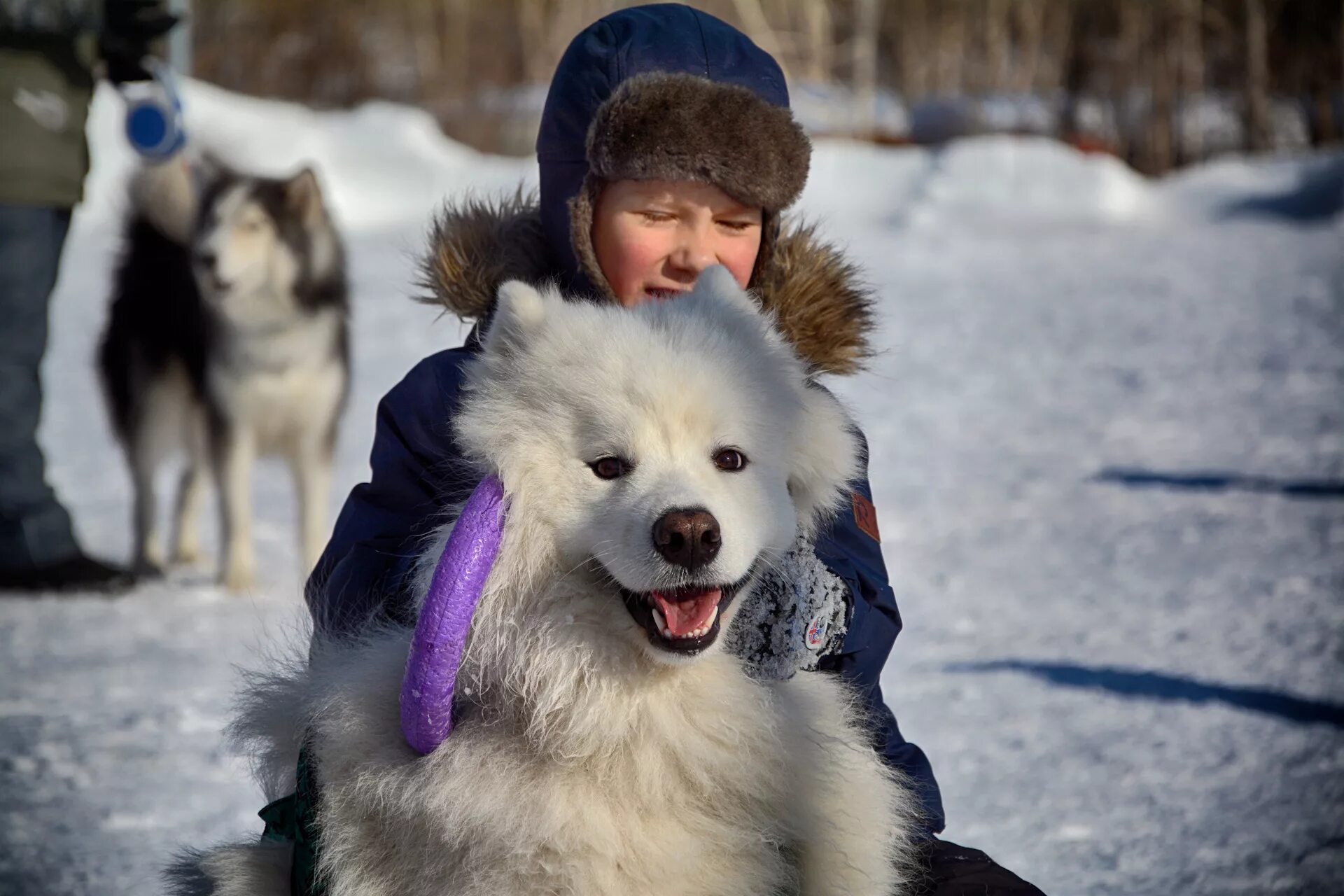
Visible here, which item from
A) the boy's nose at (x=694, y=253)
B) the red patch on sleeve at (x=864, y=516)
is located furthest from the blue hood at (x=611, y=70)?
the red patch on sleeve at (x=864, y=516)

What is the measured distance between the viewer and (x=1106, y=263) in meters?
12.8

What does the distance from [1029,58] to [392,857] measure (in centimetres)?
2297

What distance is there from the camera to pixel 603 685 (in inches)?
63.3

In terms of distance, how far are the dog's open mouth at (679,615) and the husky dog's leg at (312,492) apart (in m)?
4.09

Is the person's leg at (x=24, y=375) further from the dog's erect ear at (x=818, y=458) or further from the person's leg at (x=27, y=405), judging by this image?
the dog's erect ear at (x=818, y=458)

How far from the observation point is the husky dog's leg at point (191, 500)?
592cm

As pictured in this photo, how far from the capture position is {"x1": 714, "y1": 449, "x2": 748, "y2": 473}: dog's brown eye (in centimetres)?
164

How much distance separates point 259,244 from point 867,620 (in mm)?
4482

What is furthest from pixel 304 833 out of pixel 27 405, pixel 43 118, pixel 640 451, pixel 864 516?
pixel 43 118

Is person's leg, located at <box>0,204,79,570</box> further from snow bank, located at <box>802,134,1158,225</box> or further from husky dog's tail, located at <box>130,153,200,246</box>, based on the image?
snow bank, located at <box>802,134,1158,225</box>

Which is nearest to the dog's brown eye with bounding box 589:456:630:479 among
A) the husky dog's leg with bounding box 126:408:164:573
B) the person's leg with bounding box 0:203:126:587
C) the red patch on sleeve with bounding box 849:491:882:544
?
the red patch on sleeve with bounding box 849:491:882:544

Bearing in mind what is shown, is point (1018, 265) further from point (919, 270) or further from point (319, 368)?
point (319, 368)

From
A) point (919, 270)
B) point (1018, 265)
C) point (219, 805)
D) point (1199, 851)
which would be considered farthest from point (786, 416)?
point (1018, 265)

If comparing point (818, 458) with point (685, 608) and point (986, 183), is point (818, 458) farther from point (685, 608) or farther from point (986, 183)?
point (986, 183)
